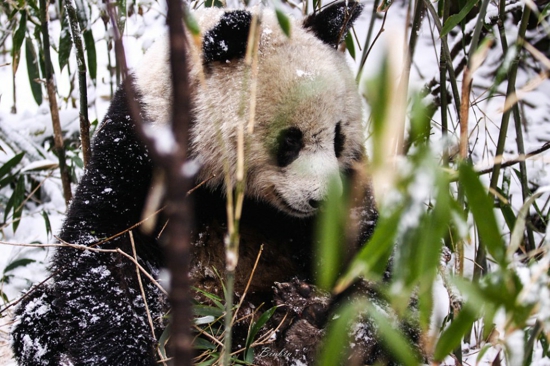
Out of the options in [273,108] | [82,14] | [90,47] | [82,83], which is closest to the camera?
[273,108]

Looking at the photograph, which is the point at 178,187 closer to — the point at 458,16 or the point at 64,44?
the point at 458,16

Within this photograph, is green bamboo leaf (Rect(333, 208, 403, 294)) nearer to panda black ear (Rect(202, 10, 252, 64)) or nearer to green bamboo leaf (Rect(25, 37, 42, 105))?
panda black ear (Rect(202, 10, 252, 64))

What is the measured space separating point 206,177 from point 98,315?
1.96 ft

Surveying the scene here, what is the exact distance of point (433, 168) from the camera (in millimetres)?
1097

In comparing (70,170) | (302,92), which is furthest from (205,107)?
(70,170)

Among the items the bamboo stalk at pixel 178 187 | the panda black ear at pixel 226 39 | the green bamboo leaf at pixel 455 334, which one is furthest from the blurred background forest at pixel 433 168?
the panda black ear at pixel 226 39

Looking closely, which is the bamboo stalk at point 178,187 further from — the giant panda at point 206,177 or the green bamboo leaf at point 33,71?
the green bamboo leaf at point 33,71

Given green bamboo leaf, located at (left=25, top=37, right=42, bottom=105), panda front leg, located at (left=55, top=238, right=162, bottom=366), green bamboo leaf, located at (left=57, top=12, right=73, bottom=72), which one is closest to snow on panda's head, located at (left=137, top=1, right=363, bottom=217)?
panda front leg, located at (left=55, top=238, right=162, bottom=366)

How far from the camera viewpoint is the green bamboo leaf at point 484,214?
43.1 inches

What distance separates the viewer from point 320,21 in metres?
2.32

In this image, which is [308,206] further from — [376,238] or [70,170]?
[70,170]

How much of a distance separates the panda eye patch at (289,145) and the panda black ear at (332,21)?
1.51ft

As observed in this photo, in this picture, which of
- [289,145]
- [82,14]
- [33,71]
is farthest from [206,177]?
[33,71]

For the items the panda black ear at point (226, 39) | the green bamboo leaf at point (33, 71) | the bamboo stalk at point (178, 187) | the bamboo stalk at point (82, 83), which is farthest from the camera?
the green bamboo leaf at point (33, 71)
